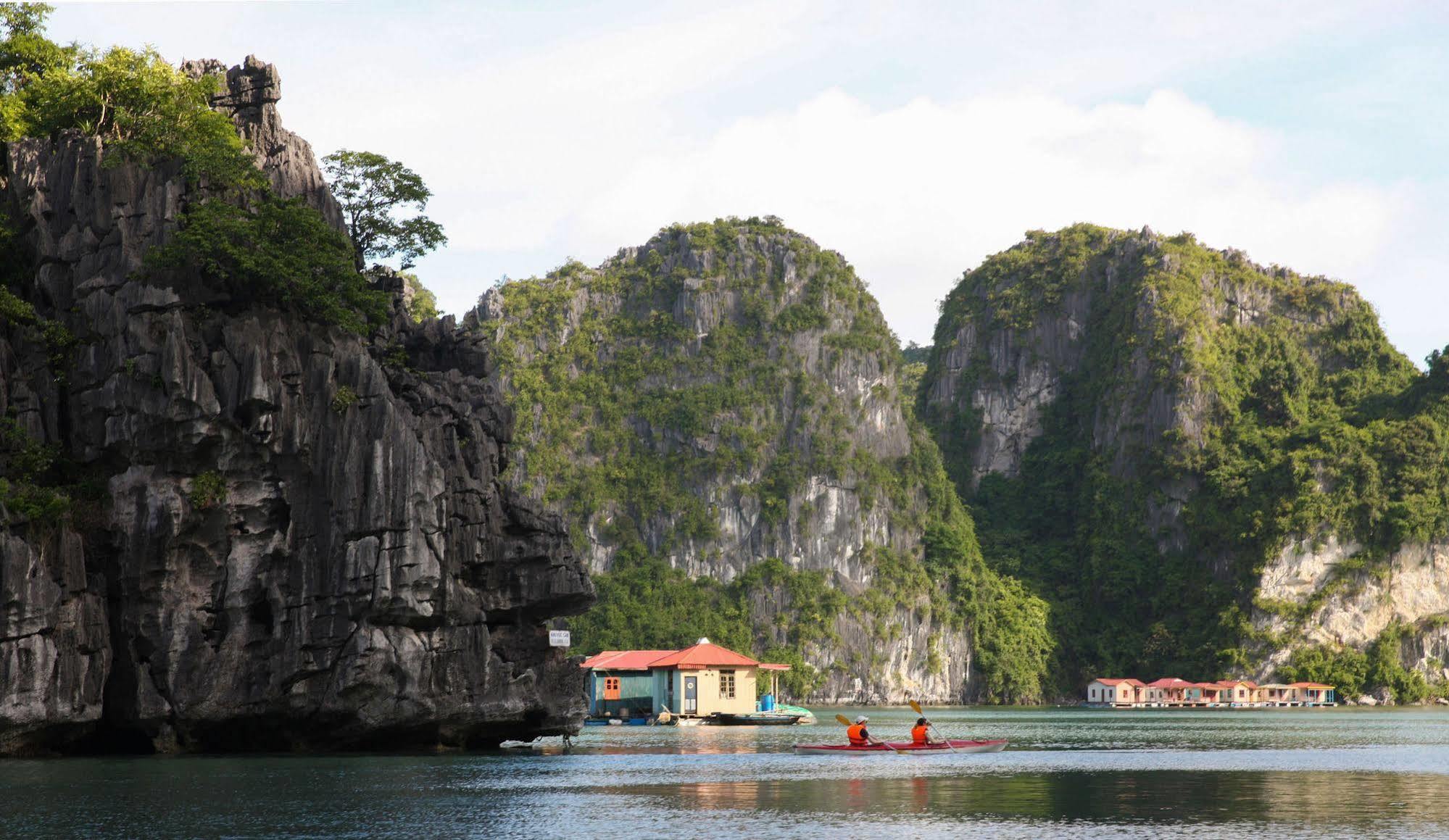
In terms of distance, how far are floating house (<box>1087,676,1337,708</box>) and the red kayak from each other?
256ft

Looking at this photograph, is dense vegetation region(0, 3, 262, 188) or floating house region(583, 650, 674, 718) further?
floating house region(583, 650, 674, 718)

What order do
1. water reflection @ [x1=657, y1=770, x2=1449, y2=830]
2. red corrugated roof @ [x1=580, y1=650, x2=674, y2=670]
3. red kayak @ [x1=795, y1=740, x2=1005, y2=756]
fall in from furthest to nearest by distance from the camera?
red corrugated roof @ [x1=580, y1=650, x2=674, y2=670] < red kayak @ [x1=795, y1=740, x2=1005, y2=756] < water reflection @ [x1=657, y1=770, x2=1449, y2=830]

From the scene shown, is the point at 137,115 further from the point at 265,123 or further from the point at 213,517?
Result: the point at 213,517

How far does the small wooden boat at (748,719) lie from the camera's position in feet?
279

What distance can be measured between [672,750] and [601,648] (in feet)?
231

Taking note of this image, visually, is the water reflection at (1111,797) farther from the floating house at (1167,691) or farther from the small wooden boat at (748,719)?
the floating house at (1167,691)

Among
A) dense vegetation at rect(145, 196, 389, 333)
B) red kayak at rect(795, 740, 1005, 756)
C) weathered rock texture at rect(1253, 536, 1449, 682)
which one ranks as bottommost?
red kayak at rect(795, 740, 1005, 756)

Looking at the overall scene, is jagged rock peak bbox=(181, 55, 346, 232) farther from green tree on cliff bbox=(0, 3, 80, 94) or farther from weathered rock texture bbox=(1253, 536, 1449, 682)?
weathered rock texture bbox=(1253, 536, 1449, 682)

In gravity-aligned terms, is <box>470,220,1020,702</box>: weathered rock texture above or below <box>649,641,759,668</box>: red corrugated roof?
above

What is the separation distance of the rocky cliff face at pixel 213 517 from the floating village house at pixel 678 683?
3353 cm

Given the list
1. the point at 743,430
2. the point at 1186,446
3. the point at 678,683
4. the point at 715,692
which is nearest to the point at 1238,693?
the point at 1186,446

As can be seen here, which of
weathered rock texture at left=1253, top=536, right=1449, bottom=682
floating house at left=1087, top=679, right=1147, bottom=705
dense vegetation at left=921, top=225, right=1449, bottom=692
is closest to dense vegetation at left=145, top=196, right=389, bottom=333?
floating house at left=1087, top=679, right=1147, bottom=705

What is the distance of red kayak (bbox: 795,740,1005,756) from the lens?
52.5 meters

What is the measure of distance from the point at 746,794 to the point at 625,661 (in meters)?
53.0
